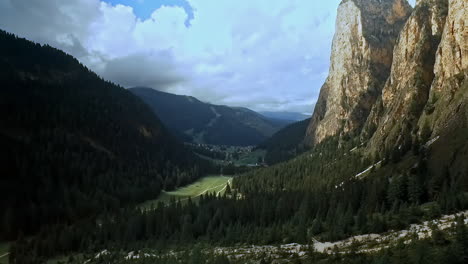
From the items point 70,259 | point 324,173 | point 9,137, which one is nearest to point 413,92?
point 324,173

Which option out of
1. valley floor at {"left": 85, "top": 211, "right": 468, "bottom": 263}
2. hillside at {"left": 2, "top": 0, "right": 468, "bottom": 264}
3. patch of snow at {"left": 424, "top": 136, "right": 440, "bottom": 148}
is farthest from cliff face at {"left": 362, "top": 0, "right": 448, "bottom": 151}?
valley floor at {"left": 85, "top": 211, "right": 468, "bottom": 263}

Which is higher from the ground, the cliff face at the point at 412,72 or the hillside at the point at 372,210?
the cliff face at the point at 412,72

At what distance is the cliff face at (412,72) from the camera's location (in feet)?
458

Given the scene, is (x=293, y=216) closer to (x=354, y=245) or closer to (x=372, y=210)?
(x=372, y=210)

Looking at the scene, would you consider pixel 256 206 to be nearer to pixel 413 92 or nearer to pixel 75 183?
pixel 413 92

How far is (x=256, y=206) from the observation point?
127500mm

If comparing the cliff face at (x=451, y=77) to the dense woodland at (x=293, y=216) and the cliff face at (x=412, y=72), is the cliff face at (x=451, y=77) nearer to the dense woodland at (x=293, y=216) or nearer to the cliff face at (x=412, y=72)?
the cliff face at (x=412, y=72)

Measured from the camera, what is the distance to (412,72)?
151375 mm

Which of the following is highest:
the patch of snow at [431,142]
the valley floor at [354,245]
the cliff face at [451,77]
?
the cliff face at [451,77]

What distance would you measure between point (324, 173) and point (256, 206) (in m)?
51.8

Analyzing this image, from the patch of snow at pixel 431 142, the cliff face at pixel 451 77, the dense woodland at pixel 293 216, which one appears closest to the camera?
the dense woodland at pixel 293 216

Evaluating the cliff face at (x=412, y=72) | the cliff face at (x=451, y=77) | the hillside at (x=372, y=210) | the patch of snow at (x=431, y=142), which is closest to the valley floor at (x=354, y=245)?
the hillside at (x=372, y=210)

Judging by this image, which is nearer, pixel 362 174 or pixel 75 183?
pixel 362 174

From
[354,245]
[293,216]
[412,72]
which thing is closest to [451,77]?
[412,72]
